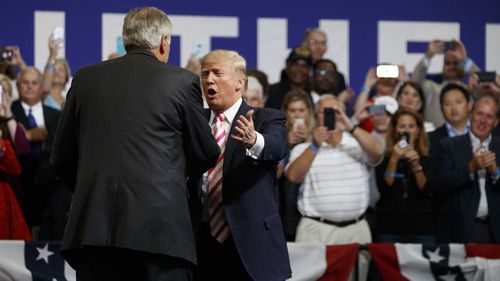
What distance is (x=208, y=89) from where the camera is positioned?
4297 mm

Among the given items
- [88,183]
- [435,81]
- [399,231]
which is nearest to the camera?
[88,183]

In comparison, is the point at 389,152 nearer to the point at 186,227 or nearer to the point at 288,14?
the point at 288,14

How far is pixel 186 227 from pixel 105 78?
64cm

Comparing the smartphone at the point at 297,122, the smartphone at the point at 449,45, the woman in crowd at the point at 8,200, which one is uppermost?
A: the smartphone at the point at 449,45

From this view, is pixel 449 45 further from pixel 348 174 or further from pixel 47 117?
pixel 47 117

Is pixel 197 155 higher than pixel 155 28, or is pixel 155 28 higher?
pixel 155 28

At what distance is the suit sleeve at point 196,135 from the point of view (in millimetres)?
3660

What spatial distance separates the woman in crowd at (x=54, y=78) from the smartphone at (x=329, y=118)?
88.9 inches

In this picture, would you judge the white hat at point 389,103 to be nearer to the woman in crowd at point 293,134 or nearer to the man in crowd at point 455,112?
the man in crowd at point 455,112

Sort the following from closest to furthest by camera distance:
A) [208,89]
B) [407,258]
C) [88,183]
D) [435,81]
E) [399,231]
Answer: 1. [88,183]
2. [208,89]
3. [407,258]
4. [399,231]
5. [435,81]

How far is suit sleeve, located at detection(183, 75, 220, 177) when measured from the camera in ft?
12.0

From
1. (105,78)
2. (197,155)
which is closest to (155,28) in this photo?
(105,78)

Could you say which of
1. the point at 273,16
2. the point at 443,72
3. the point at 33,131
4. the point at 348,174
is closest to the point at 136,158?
the point at 348,174

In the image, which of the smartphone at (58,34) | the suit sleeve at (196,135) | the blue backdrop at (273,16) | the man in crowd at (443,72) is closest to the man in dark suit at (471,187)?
the man in crowd at (443,72)
